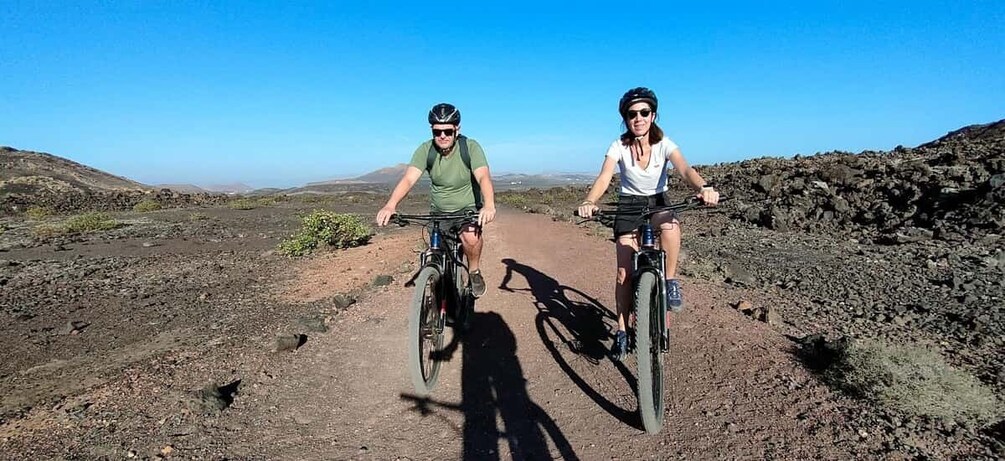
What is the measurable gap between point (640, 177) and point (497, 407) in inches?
86.4

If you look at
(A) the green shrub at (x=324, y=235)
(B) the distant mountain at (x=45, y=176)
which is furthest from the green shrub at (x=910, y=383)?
(B) the distant mountain at (x=45, y=176)

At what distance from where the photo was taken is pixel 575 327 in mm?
6043

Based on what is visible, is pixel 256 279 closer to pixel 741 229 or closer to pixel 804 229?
pixel 741 229

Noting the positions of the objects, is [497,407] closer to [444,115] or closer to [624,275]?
[624,275]

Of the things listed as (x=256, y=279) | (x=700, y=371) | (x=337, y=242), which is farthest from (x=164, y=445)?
(x=337, y=242)

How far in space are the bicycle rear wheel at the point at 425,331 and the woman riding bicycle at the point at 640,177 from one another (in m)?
1.41

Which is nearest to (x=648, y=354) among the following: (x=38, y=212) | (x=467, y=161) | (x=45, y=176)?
(x=467, y=161)

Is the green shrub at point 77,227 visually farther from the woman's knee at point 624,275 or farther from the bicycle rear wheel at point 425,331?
the woman's knee at point 624,275

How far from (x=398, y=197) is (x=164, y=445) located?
2574 millimetres

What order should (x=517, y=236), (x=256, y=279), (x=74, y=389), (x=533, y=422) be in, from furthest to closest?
(x=517, y=236) < (x=256, y=279) < (x=74, y=389) < (x=533, y=422)

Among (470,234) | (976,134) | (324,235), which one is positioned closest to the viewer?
(470,234)

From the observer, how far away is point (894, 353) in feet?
14.5

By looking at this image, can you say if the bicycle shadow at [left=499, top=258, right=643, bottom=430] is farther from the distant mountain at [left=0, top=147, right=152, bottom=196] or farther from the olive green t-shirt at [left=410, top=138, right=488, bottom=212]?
the distant mountain at [left=0, top=147, right=152, bottom=196]

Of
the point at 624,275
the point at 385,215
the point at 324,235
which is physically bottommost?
the point at 324,235
